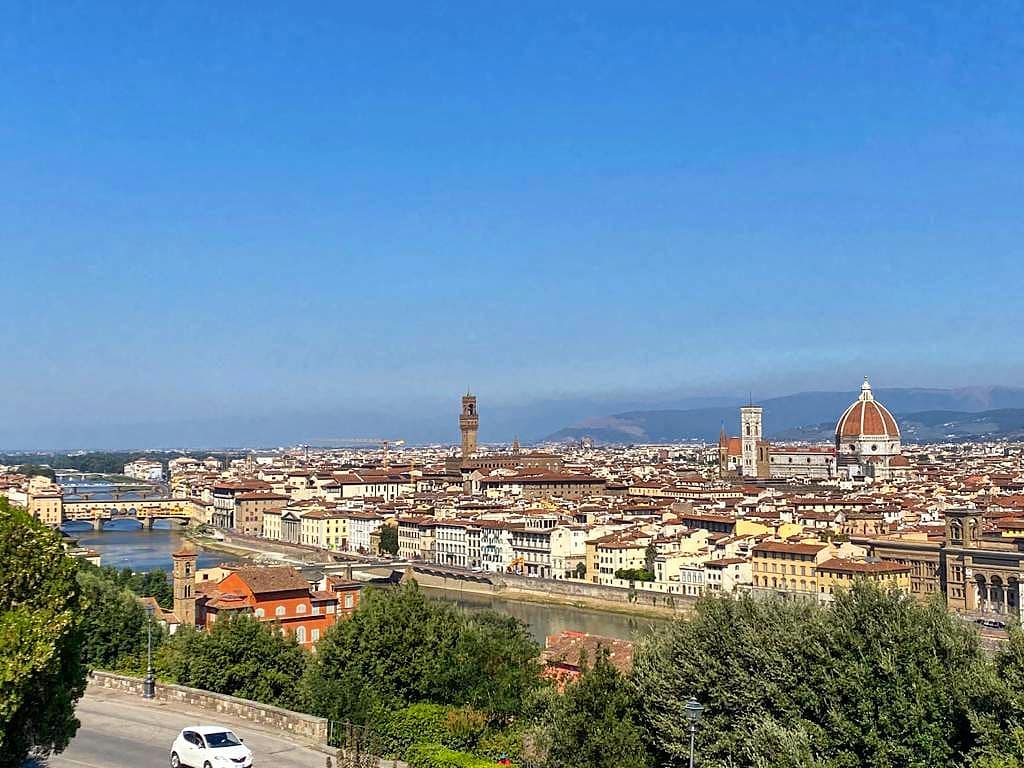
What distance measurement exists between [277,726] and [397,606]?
Answer: 3.37 m

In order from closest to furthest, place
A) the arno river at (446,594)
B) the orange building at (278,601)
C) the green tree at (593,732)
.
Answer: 1. the green tree at (593,732)
2. the orange building at (278,601)
3. the arno river at (446,594)

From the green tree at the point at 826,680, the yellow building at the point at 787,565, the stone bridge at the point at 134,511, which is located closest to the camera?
the green tree at the point at 826,680

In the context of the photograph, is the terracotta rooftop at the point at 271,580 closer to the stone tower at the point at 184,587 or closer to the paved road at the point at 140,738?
the stone tower at the point at 184,587

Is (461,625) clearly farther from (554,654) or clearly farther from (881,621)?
(554,654)

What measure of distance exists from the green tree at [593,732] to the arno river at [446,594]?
160 inches

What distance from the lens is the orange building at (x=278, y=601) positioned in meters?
23.1

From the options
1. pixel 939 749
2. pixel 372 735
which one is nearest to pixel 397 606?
pixel 372 735

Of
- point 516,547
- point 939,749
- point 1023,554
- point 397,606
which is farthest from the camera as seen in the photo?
point 516,547

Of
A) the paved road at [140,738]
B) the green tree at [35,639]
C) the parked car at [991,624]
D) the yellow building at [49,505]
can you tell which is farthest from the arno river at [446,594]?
the parked car at [991,624]

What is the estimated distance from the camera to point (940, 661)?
10359 mm

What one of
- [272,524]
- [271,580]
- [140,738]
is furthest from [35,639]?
[272,524]

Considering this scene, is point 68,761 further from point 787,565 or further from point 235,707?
point 787,565

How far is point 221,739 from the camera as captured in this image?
9.09 metres

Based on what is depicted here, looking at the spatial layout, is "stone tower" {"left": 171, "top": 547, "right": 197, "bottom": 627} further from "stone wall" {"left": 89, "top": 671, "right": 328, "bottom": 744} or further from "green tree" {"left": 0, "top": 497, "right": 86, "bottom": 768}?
"green tree" {"left": 0, "top": 497, "right": 86, "bottom": 768}
